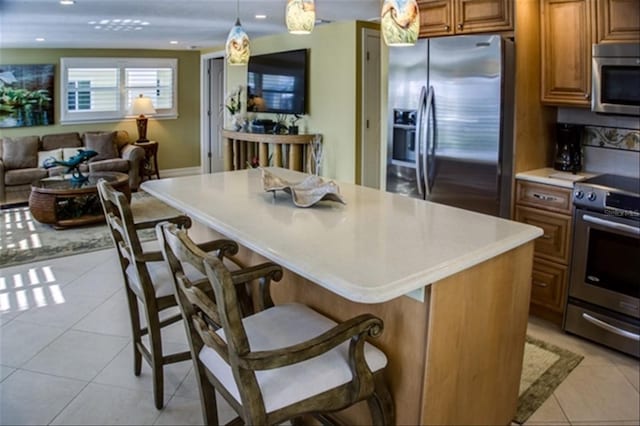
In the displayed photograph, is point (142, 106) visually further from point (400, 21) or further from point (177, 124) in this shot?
point (400, 21)

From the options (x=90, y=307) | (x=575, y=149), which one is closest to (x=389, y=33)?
(x=575, y=149)

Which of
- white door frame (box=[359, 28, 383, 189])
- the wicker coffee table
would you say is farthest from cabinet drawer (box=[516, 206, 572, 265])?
the wicker coffee table

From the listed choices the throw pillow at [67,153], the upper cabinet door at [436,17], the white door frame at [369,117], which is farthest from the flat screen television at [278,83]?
the throw pillow at [67,153]

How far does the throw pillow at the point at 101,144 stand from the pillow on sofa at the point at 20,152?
0.74 metres

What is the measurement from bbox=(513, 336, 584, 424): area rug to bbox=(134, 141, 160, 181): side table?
6.83 m

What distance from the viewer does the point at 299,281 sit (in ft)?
7.38

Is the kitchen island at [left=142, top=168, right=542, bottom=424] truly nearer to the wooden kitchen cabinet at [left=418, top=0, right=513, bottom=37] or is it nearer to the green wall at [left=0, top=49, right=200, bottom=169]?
the wooden kitchen cabinet at [left=418, top=0, right=513, bottom=37]

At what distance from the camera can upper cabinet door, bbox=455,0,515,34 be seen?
132 inches

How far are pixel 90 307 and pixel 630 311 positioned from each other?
137 inches

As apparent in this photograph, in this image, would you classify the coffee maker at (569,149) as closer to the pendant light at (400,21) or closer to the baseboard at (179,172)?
the pendant light at (400,21)

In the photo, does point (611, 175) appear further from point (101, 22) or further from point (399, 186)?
point (101, 22)

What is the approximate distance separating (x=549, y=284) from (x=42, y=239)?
4.94 m

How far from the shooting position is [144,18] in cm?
507

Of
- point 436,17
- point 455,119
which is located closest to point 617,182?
point 455,119
